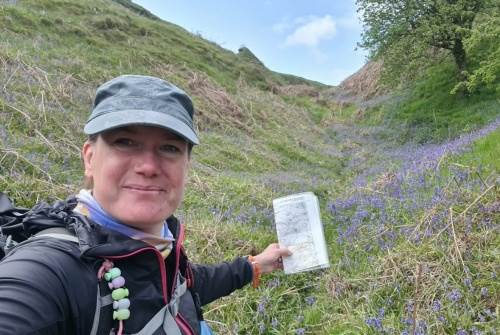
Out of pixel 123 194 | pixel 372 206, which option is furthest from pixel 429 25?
pixel 123 194

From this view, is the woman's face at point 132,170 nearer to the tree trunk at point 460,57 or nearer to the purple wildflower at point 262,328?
the purple wildflower at point 262,328

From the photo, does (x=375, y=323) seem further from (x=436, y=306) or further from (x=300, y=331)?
(x=300, y=331)

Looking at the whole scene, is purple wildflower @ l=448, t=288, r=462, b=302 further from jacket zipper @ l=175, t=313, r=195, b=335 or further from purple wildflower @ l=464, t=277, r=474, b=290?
jacket zipper @ l=175, t=313, r=195, b=335

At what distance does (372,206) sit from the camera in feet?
20.2

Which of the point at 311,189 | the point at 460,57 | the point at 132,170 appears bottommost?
the point at 311,189

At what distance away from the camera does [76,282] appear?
148cm

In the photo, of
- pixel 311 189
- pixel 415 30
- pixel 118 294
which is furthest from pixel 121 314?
pixel 415 30

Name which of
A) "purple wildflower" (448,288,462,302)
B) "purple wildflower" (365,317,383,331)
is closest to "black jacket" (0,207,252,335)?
"purple wildflower" (365,317,383,331)

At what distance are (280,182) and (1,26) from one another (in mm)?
11105

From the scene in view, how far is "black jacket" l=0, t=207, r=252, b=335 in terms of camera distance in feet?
4.36

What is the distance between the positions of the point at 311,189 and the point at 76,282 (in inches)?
308

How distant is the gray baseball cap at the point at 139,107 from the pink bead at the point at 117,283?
0.57 m

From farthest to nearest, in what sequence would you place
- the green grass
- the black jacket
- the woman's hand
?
the green grass, the woman's hand, the black jacket

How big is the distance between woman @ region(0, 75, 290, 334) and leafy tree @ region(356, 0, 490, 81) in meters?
16.5
